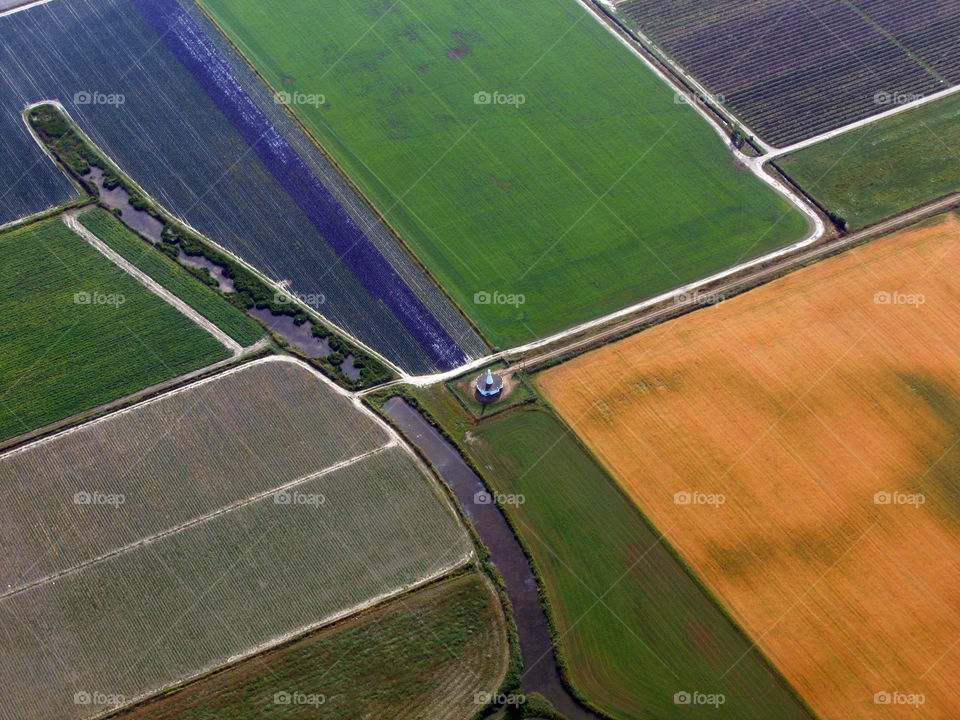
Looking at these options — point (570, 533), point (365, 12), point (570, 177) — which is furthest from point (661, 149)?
point (570, 533)

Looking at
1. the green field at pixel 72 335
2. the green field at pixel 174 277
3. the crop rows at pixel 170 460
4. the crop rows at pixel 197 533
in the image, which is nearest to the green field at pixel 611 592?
the crop rows at pixel 197 533

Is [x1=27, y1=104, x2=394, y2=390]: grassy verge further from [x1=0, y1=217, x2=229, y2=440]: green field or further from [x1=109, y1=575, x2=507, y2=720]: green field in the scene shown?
[x1=109, y1=575, x2=507, y2=720]: green field

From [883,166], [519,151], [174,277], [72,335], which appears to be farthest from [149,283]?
[883,166]

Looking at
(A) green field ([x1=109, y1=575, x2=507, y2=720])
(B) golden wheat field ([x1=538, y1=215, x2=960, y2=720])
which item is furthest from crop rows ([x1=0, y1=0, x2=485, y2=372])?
(A) green field ([x1=109, y1=575, x2=507, y2=720])

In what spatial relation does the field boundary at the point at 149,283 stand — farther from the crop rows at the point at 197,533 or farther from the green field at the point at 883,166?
the green field at the point at 883,166

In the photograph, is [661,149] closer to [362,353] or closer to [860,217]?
[860,217]

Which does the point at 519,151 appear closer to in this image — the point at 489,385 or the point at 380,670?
the point at 489,385
